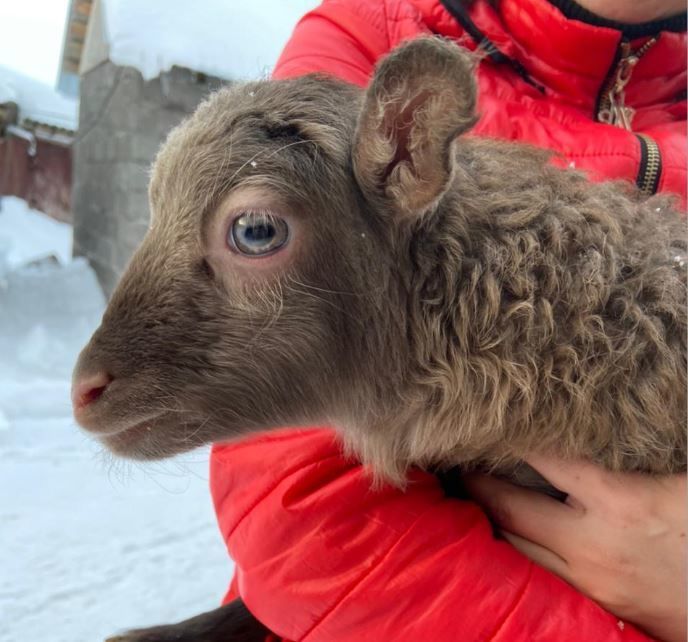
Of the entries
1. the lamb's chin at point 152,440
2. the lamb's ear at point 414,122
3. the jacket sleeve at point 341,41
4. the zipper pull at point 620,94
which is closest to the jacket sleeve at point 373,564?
the lamb's chin at point 152,440

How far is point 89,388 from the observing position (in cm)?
109

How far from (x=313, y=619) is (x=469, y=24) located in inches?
54.8

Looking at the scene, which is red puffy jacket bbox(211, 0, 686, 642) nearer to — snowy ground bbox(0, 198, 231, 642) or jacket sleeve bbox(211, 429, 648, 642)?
jacket sleeve bbox(211, 429, 648, 642)

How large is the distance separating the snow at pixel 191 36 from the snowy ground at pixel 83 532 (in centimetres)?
224

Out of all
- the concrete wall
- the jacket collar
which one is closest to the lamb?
the jacket collar

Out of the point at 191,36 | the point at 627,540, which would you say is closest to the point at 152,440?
the point at 627,540

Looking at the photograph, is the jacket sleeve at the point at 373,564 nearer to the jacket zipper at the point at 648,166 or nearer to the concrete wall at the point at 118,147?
the jacket zipper at the point at 648,166

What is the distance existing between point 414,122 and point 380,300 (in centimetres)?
30

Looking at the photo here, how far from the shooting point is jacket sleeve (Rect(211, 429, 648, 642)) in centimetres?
120

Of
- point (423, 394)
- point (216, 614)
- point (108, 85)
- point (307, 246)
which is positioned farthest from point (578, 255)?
point (108, 85)

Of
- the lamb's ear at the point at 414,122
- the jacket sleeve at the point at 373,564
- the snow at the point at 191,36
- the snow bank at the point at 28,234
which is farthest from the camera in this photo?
the snow bank at the point at 28,234

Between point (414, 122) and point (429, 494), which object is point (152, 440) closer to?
point (429, 494)

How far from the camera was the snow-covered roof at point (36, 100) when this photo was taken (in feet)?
22.2

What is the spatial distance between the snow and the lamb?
3804 millimetres
